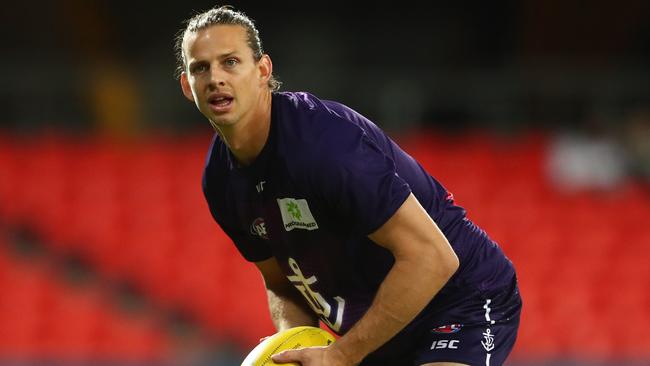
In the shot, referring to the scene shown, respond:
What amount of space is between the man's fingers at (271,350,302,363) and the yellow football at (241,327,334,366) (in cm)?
2

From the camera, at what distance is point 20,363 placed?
8297 millimetres

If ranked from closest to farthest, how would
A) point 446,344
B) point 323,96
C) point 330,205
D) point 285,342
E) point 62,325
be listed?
point 330,205 → point 285,342 → point 446,344 → point 62,325 → point 323,96

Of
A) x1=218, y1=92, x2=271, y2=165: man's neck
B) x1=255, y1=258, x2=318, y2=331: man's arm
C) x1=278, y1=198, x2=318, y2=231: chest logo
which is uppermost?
x1=218, y1=92, x2=271, y2=165: man's neck

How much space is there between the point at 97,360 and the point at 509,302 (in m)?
5.17

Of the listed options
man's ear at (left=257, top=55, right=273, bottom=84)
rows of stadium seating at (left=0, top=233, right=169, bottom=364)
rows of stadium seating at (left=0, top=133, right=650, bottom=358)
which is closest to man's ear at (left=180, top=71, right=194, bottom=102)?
man's ear at (left=257, top=55, right=273, bottom=84)

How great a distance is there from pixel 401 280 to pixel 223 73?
831mm

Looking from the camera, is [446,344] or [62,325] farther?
[62,325]

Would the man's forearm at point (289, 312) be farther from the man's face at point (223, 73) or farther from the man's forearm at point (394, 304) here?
the man's face at point (223, 73)

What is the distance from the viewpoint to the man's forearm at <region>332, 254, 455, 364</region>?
334 centimetres

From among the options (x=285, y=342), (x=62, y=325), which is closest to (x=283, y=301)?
(x=285, y=342)

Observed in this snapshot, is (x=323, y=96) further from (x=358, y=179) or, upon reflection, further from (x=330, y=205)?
(x=358, y=179)

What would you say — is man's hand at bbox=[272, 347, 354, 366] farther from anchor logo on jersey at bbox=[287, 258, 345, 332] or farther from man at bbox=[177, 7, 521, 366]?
→ anchor logo on jersey at bbox=[287, 258, 345, 332]

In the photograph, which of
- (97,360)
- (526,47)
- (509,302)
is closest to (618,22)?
(526,47)

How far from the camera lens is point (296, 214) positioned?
11.7 feet
